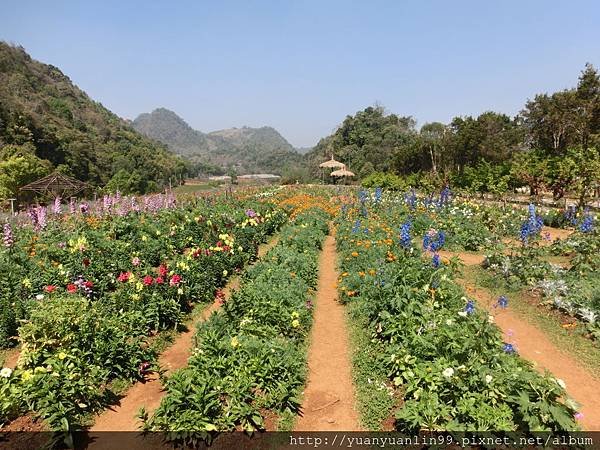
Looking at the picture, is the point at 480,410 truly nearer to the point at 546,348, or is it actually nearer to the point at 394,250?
the point at 546,348

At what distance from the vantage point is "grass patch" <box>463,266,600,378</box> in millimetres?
6121

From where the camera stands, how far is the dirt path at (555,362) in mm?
4875

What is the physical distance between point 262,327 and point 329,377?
4.14 feet

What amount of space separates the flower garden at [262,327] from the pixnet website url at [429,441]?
106 mm

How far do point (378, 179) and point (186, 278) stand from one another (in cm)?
2818

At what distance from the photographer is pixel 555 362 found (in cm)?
599

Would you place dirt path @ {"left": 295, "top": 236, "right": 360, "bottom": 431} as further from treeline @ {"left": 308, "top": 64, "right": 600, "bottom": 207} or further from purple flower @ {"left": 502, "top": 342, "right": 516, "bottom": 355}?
treeline @ {"left": 308, "top": 64, "right": 600, "bottom": 207}

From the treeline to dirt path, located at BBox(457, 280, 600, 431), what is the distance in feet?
38.1

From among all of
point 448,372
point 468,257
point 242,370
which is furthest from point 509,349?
point 468,257

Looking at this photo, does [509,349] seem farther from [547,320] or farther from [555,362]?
[547,320]

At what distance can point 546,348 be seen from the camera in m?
6.42

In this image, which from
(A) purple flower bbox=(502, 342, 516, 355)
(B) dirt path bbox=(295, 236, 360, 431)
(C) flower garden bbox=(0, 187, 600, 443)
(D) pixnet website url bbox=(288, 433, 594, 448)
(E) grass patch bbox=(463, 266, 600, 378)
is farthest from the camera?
(E) grass patch bbox=(463, 266, 600, 378)

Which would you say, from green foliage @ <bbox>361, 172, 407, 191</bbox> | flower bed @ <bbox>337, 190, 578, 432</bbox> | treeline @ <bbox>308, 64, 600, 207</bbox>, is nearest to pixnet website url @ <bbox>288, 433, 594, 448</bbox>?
flower bed @ <bbox>337, 190, 578, 432</bbox>

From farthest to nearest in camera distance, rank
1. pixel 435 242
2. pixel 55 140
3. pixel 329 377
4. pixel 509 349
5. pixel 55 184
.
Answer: pixel 55 140 < pixel 55 184 < pixel 435 242 < pixel 329 377 < pixel 509 349
